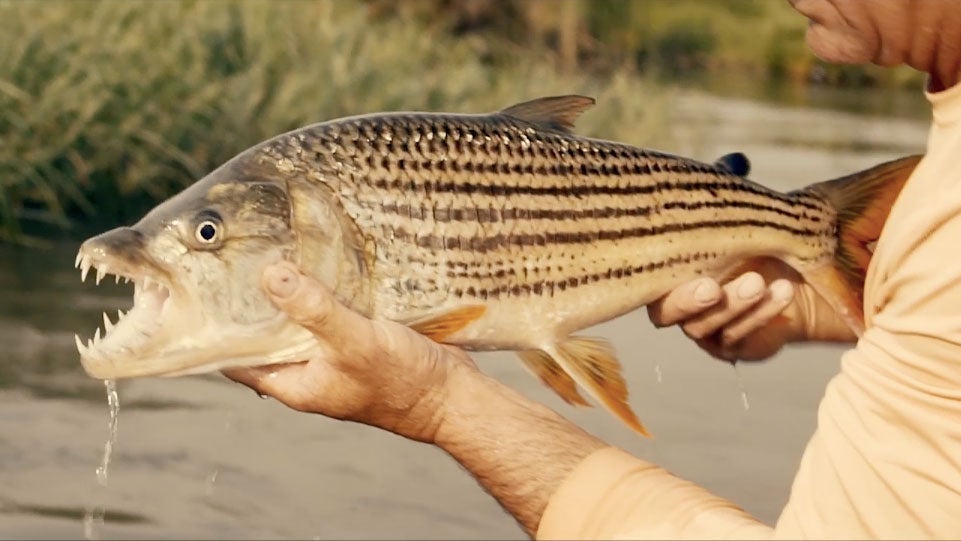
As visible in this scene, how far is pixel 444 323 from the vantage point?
3680 millimetres

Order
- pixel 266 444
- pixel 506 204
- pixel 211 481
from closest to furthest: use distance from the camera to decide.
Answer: pixel 506 204 < pixel 211 481 < pixel 266 444

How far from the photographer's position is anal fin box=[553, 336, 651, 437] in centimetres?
397

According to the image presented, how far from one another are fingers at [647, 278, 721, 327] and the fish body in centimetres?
4

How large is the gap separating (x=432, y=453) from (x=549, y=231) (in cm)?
330

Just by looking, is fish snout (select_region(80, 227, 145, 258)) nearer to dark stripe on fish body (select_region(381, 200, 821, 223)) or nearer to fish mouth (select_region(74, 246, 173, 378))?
fish mouth (select_region(74, 246, 173, 378))

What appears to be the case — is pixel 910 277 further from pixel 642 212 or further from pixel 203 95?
pixel 203 95

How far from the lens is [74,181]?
10.2 meters

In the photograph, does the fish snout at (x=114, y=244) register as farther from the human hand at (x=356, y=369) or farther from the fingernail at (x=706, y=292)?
the fingernail at (x=706, y=292)

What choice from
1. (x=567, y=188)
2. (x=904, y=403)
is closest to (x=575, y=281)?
(x=567, y=188)

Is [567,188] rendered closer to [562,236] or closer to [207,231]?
[562,236]

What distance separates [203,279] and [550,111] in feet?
3.12

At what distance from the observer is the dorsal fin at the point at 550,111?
4004mm

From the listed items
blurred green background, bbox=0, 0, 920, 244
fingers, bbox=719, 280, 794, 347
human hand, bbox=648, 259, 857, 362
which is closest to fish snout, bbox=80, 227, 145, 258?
human hand, bbox=648, 259, 857, 362

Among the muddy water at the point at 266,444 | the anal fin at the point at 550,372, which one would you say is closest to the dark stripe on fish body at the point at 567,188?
the anal fin at the point at 550,372
